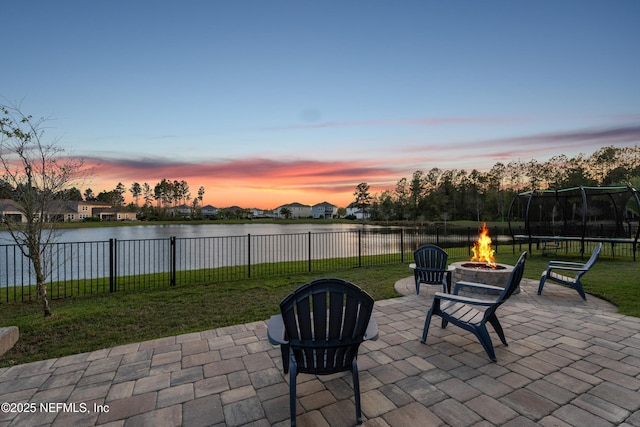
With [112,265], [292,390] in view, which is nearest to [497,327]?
[292,390]

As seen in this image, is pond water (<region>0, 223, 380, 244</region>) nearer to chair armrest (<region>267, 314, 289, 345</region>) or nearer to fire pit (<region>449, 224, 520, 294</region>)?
fire pit (<region>449, 224, 520, 294</region>)

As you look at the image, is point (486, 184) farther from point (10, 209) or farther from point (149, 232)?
point (10, 209)

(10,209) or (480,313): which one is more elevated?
(10,209)

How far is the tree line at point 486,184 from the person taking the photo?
143 ft

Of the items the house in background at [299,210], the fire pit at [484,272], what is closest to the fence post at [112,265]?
the fire pit at [484,272]

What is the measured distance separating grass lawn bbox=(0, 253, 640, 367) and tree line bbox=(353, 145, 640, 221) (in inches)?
1876

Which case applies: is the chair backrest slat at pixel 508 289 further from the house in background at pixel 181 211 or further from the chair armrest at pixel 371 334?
the house in background at pixel 181 211

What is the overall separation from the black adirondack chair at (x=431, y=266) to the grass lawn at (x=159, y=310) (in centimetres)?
68

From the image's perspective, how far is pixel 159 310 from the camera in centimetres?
495

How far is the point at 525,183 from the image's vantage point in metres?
55.1

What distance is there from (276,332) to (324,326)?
53 centimetres

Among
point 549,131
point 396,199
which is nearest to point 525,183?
point 396,199

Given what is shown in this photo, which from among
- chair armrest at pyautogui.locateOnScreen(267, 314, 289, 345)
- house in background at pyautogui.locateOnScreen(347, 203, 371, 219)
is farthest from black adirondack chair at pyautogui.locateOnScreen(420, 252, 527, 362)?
house in background at pyautogui.locateOnScreen(347, 203, 371, 219)

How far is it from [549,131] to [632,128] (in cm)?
790
